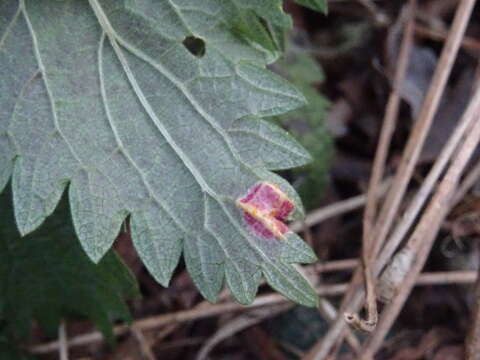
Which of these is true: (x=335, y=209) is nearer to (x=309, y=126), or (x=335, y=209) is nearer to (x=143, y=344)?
(x=309, y=126)

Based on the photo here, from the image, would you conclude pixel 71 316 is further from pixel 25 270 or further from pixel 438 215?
pixel 438 215

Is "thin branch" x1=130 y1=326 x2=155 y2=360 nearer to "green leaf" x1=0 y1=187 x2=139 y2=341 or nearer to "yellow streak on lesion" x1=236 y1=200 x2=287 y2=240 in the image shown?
"green leaf" x1=0 y1=187 x2=139 y2=341

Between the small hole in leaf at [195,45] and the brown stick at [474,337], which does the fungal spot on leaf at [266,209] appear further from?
the brown stick at [474,337]

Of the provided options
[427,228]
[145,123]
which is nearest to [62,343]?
[145,123]

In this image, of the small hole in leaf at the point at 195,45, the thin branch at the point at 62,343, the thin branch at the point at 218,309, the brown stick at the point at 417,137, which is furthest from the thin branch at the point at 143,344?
the small hole in leaf at the point at 195,45

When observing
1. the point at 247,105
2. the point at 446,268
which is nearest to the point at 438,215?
the point at 446,268

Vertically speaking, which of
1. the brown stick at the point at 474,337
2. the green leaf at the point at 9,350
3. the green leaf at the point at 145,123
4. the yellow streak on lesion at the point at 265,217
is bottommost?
the brown stick at the point at 474,337
